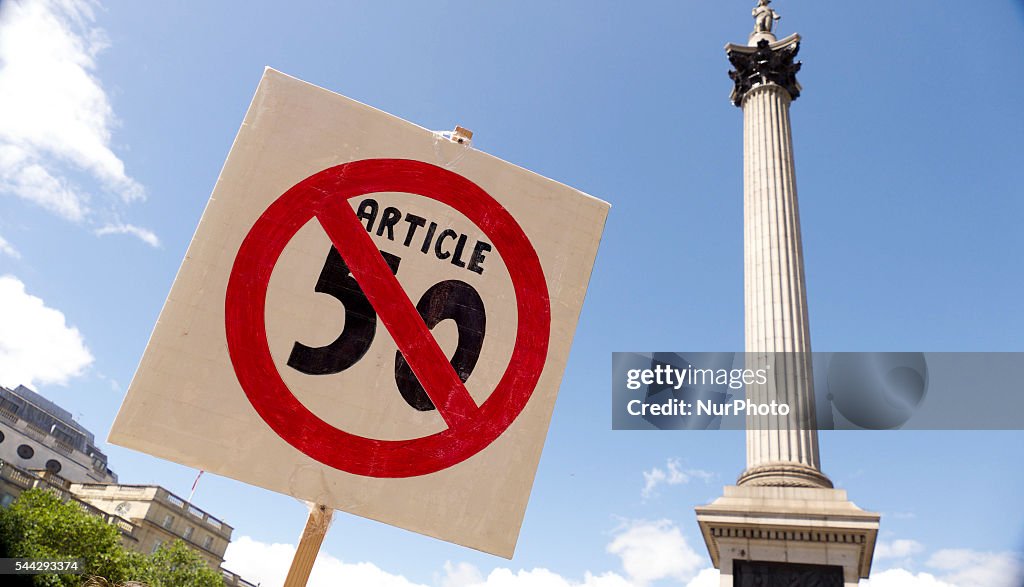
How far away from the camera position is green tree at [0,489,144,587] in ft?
80.8

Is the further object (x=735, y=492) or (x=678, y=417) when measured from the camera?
(x=678, y=417)

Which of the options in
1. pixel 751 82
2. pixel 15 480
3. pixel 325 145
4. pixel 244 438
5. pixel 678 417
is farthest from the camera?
pixel 15 480

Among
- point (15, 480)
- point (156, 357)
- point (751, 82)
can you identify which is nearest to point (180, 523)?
point (15, 480)

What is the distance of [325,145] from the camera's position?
175 inches

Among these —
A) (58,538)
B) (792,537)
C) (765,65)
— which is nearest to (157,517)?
(58,538)

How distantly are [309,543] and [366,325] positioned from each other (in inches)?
52.9

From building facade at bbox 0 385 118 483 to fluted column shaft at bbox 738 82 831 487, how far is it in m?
49.0

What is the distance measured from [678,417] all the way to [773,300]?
4.38m

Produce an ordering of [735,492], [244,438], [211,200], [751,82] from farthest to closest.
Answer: [751,82], [735,492], [211,200], [244,438]

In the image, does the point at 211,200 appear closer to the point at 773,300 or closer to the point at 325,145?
the point at 325,145

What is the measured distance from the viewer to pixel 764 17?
83.1ft

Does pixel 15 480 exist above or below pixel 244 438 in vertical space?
above

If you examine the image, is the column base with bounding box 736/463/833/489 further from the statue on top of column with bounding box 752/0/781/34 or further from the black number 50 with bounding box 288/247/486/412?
the statue on top of column with bounding box 752/0/781/34

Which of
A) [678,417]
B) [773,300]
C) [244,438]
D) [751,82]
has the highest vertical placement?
[751,82]
